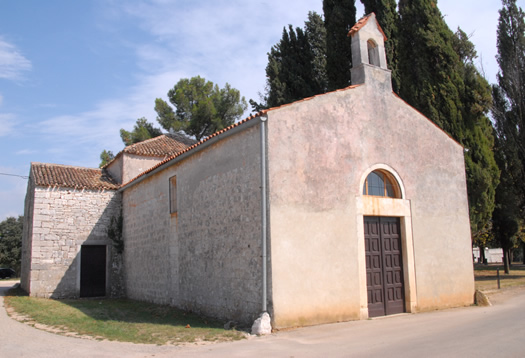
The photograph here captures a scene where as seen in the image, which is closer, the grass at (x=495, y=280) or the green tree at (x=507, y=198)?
the grass at (x=495, y=280)

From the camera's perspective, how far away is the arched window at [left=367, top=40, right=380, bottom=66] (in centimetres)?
1270

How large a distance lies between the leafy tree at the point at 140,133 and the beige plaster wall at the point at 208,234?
52.1 ft

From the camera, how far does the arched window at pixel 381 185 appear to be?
455 inches

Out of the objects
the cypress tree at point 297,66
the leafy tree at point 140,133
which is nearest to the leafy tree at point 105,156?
the leafy tree at point 140,133

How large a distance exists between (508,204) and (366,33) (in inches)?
615

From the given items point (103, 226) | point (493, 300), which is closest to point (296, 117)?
point (493, 300)

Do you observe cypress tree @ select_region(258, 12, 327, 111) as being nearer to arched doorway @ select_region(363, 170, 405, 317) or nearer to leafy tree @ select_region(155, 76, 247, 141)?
leafy tree @ select_region(155, 76, 247, 141)

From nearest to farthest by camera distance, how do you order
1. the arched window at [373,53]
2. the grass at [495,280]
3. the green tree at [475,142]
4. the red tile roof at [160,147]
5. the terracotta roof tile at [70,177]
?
1. the arched window at [373,53]
2. the grass at [495,280]
3. the terracotta roof tile at [70,177]
4. the green tree at [475,142]
5. the red tile roof at [160,147]

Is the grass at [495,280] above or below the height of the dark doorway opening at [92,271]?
below

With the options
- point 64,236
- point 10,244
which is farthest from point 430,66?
point 10,244

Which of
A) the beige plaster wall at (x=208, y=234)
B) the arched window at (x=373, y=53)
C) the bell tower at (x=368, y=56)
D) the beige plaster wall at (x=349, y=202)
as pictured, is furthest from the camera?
the arched window at (x=373, y=53)

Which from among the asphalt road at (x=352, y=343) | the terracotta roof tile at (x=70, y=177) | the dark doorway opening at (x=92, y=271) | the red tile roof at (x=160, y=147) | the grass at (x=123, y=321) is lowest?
the grass at (x=123, y=321)

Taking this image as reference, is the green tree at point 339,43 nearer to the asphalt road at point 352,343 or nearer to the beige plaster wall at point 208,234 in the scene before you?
the beige plaster wall at point 208,234

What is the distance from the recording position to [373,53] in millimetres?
12781
